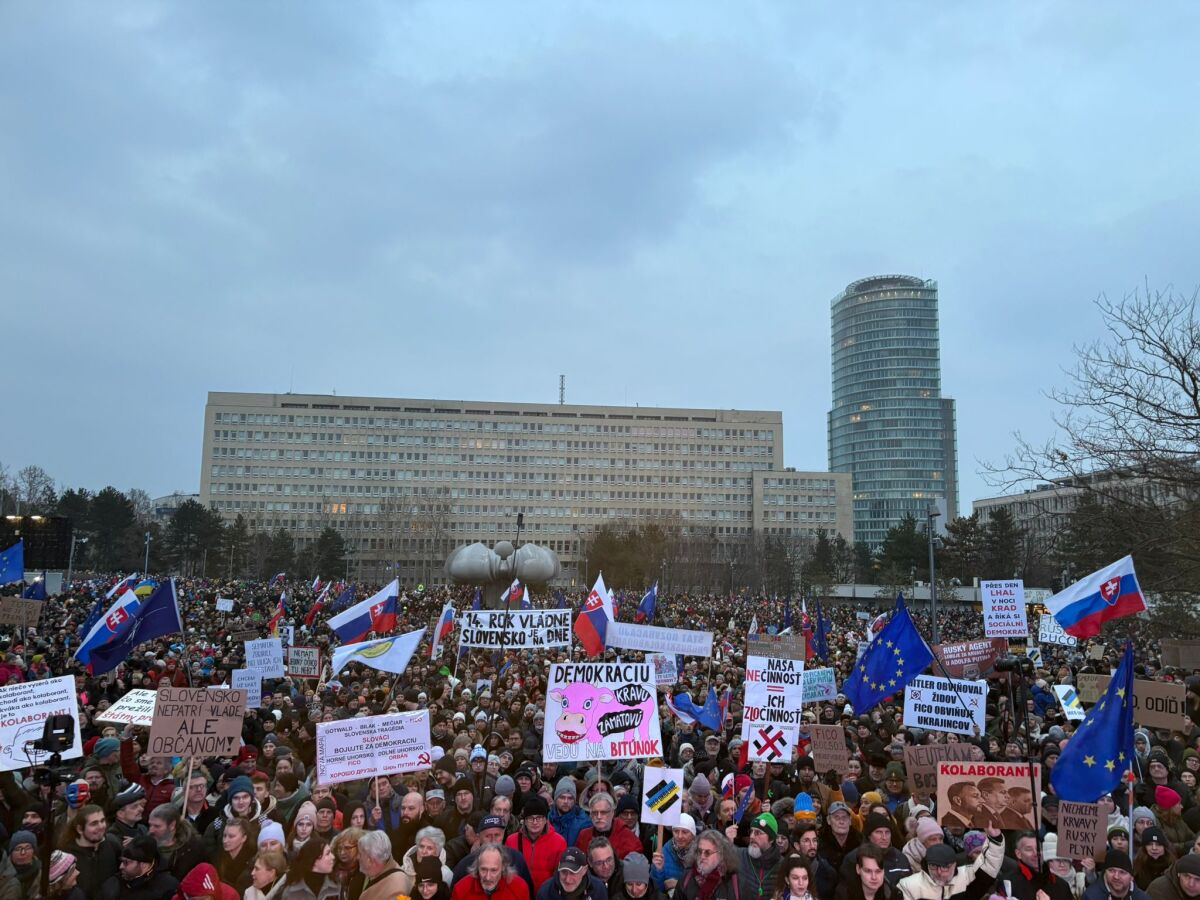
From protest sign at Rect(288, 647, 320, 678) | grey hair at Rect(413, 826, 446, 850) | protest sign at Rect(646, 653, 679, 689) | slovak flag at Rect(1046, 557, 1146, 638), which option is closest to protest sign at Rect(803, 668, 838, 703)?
protest sign at Rect(646, 653, 679, 689)

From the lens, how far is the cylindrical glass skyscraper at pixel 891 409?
166750mm

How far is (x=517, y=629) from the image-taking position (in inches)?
548

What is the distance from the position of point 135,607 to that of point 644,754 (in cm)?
998

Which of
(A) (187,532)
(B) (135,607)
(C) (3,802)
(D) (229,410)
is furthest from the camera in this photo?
(D) (229,410)

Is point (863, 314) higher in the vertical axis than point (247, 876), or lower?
higher

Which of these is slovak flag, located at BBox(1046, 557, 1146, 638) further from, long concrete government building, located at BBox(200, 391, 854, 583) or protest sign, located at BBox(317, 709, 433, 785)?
long concrete government building, located at BBox(200, 391, 854, 583)

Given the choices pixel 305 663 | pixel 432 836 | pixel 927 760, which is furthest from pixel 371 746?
pixel 305 663

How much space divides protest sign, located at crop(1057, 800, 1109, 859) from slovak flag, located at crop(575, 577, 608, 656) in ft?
30.7

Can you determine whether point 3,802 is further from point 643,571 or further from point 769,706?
point 643,571

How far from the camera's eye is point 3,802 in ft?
25.5

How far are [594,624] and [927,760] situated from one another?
824 centimetres

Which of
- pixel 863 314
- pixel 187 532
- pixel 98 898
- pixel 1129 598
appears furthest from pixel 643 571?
pixel 863 314

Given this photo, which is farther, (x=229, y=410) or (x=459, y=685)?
(x=229, y=410)

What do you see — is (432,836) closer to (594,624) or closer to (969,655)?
(594,624)
